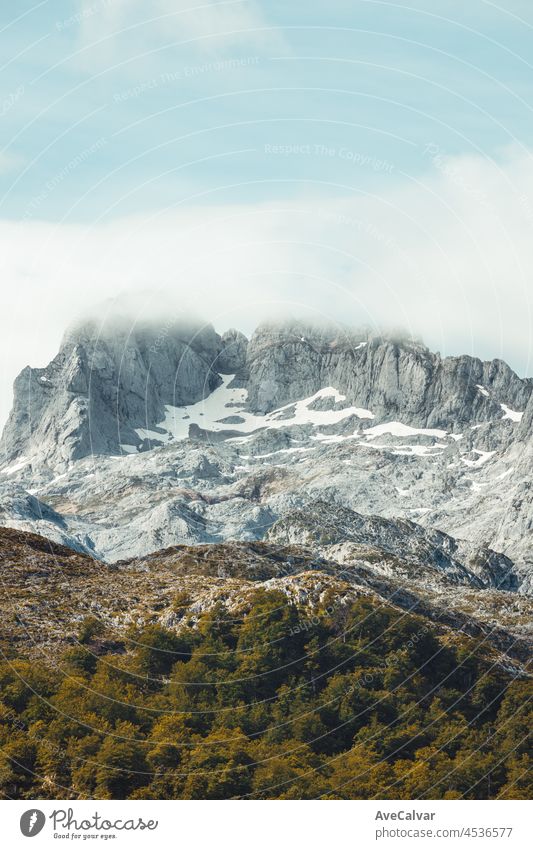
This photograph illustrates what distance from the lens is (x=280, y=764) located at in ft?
380

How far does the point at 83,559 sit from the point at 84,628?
3818 cm

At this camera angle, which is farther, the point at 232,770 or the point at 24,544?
the point at 24,544

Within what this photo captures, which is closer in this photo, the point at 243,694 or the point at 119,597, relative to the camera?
the point at 243,694

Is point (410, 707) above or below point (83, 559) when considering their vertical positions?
below

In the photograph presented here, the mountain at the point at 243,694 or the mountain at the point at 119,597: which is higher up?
the mountain at the point at 119,597

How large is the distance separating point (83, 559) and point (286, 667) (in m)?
50.0

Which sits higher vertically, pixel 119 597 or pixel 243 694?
pixel 119 597

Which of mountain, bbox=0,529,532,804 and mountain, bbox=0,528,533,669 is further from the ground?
mountain, bbox=0,528,533,669

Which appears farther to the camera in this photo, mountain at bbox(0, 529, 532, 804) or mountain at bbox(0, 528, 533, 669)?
mountain at bbox(0, 528, 533, 669)

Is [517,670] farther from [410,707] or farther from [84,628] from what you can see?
[84,628]

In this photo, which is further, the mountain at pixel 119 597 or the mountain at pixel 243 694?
the mountain at pixel 119 597
